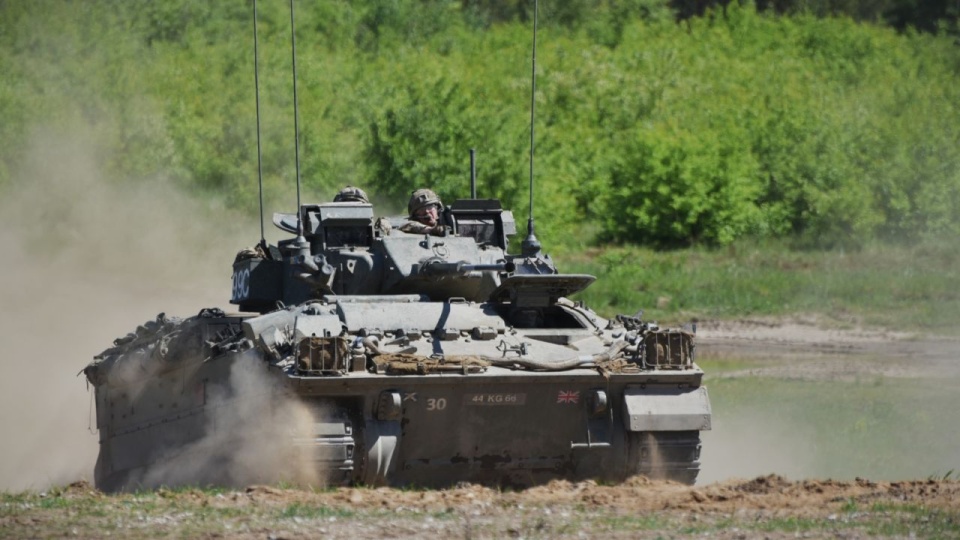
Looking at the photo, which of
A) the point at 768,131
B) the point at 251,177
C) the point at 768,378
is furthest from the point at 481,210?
the point at 768,131

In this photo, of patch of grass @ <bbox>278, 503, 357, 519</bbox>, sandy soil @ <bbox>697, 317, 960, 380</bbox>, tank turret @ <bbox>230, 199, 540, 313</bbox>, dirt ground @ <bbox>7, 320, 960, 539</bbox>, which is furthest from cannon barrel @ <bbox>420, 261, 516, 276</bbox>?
sandy soil @ <bbox>697, 317, 960, 380</bbox>

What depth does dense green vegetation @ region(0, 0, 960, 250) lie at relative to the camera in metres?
35.9

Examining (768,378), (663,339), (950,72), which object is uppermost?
(950,72)

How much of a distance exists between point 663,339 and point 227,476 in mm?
3745

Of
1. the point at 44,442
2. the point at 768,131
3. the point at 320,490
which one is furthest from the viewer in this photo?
the point at 768,131

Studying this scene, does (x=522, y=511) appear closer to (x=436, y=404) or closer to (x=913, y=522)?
(x=436, y=404)

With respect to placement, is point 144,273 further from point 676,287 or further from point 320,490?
point 320,490

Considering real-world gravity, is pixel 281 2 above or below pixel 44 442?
above

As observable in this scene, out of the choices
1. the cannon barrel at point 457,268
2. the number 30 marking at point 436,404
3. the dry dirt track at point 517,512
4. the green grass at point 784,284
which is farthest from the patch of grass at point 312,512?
the green grass at point 784,284

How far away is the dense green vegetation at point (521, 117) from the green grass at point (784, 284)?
1.40m

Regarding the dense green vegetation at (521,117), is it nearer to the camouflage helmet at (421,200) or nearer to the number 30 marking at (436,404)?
the camouflage helmet at (421,200)

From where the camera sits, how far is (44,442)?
835 inches

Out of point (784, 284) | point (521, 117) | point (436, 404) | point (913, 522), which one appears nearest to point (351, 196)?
point (436, 404)

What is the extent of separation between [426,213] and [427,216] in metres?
0.03
